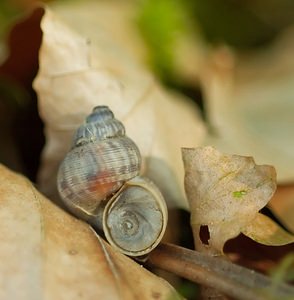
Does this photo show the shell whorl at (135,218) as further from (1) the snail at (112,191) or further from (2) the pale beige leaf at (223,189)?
(2) the pale beige leaf at (223,189)

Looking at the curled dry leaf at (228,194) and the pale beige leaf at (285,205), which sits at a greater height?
the curled dry leaf at (228,194)

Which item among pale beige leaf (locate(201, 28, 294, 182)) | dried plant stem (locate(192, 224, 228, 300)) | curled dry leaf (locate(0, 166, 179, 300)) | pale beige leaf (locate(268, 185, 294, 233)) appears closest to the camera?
curled dry leaf (locate(0, 166, 179, 300))

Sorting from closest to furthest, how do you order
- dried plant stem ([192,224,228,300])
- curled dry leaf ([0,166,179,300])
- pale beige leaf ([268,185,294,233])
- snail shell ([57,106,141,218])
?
curled dry leaf ([0,166,179,300]) → dried plant stem ([192,224,228,300]) → snail shell ([57,106,141,218]) → pale beige leaf ([268,185,294,233])

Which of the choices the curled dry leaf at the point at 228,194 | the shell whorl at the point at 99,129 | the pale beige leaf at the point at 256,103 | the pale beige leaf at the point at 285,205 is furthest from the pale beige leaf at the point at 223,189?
the pale beige leaf at the point at 256,103

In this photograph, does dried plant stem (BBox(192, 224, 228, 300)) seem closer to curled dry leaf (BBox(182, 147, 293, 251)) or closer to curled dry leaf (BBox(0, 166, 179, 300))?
curled dry leaf (BBox(182, 147, 293, 251))

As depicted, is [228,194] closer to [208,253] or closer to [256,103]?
[208,253]

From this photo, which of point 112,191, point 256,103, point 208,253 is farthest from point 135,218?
point 256,103

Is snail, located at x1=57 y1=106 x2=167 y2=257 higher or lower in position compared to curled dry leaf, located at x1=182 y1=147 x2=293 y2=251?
lower

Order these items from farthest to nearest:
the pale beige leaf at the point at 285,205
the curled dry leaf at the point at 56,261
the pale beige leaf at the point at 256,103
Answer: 1. the pale beige leaf at the point at 256,103
2. the pale beige leaf at the point at 285,205
3. the curled dry leaf at the point at 56,261

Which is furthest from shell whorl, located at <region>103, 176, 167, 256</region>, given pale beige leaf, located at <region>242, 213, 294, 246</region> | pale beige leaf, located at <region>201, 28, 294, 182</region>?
pale beige leaf, located at <region>201, 28, 294, 182</region>
